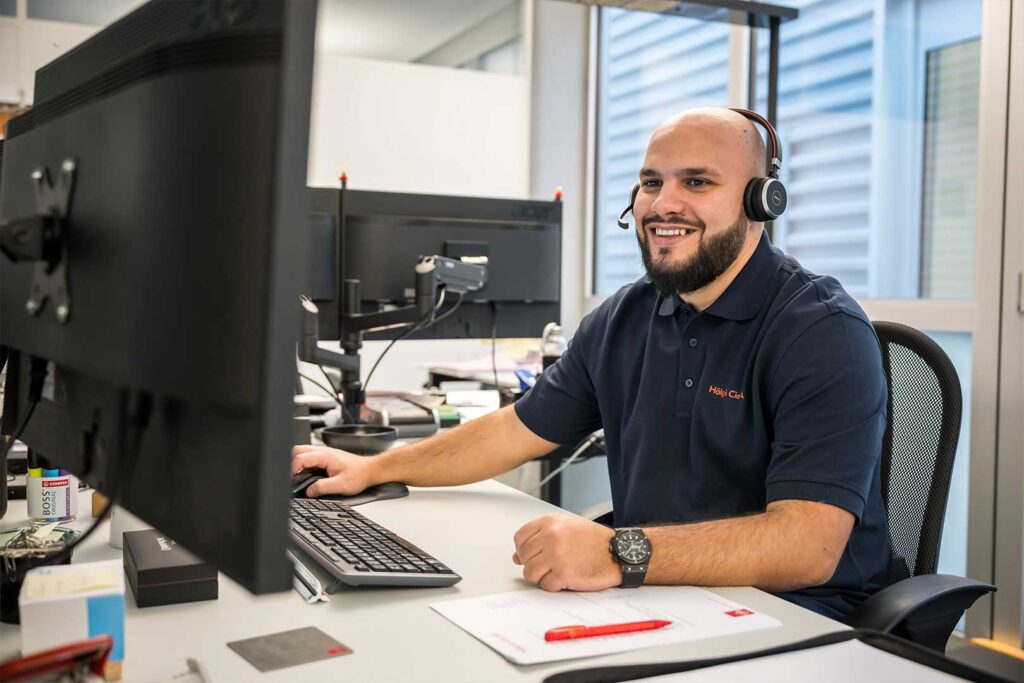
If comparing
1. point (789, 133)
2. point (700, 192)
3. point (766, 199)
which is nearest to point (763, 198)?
point (766, 199)

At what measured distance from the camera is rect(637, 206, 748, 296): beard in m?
1.51

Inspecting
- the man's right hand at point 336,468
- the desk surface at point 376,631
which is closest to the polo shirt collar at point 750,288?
the desk surface at point 376,631

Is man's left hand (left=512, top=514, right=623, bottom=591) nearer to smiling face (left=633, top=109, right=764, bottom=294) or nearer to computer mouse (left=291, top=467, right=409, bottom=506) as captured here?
computer mouse (left=291, top=467, right=409, bottom=506)

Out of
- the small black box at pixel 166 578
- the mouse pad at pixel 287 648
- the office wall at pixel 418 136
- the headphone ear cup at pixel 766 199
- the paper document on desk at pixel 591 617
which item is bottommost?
the mouse pad at pixel 287 648

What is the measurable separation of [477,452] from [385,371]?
288cm

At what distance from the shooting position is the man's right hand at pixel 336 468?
1.47 meters

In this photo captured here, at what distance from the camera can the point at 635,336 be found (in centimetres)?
161

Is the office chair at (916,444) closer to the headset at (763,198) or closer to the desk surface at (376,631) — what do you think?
the headset at (763,198)

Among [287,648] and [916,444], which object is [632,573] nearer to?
[287,648]

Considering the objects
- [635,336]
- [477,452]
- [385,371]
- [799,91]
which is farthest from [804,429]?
[385,371]

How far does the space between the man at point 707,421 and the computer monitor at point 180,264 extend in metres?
0.53

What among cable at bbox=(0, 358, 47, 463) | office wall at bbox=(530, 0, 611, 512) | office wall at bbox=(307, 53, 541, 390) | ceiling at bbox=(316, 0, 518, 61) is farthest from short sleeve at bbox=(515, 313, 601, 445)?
ceiling at bbox=(316, 0, 518, 61)

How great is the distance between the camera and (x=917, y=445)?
143 centimetres

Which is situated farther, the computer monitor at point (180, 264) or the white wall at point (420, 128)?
the white wall at point (420, 128)
